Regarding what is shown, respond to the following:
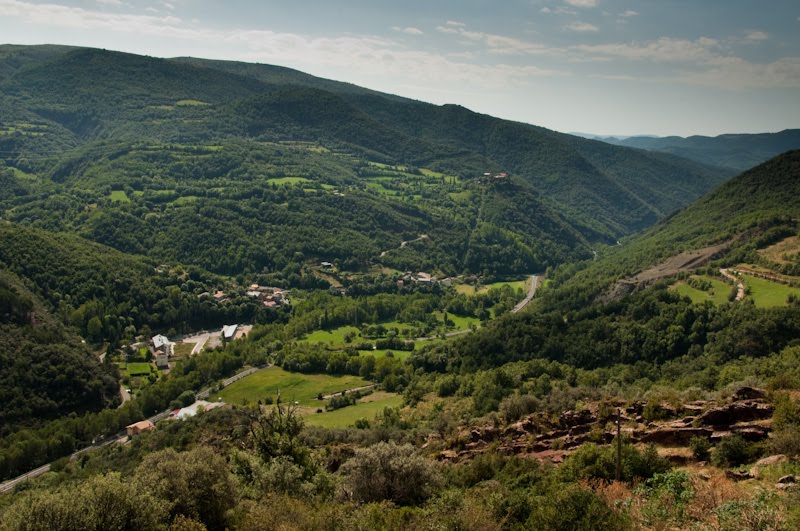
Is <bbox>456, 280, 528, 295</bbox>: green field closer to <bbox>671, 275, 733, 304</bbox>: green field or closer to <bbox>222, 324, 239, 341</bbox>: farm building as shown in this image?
<bbox>222, 324, 239, 341</bbox>: farm building

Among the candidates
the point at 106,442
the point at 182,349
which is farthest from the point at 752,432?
the point at 182,349

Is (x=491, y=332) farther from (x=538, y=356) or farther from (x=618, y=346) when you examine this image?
(x=618, y=346)

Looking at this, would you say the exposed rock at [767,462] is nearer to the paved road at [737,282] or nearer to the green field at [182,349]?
the paved road at [737,282]

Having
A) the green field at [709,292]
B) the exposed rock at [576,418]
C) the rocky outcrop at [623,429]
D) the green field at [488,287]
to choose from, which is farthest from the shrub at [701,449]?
the green field at [488,287]

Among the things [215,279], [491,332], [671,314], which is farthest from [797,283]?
[215,279]

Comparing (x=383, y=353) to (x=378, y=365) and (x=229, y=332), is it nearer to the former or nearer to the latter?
(x=378, y=365)
